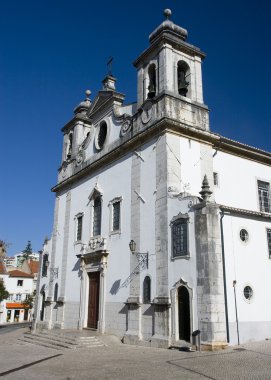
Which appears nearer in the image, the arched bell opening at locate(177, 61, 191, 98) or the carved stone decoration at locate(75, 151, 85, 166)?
→ the arched bell opening at locate(177, 61, 191, 98)

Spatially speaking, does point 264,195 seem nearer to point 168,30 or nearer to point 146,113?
point 146,113

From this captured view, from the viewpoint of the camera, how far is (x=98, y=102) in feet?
70.3

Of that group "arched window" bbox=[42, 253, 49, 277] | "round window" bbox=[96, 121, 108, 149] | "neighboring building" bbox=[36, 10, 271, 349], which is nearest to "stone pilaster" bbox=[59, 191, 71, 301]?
Result: "neighboring building" bbox=[36, 10, 271, 349]

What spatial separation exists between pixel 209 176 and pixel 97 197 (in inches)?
249

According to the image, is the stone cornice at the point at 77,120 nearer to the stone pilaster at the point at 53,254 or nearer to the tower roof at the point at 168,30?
the stone pilaster at the point at 53,254

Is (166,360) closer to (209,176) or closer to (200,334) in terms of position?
(200,334)

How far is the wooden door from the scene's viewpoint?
17375 millimetres

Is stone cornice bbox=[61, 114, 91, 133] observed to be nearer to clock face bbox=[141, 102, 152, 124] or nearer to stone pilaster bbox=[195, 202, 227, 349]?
clock face bbox=[141, 102, 152, 124]

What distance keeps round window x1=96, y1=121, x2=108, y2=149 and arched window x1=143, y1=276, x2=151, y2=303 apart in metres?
8.56

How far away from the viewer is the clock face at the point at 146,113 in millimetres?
16312

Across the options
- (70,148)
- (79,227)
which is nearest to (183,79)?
(79,227)

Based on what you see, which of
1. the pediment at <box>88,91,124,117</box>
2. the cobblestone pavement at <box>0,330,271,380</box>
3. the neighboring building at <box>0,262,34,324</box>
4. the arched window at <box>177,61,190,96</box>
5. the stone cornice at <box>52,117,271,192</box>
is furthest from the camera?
the neighboring building at <box>0,262,34,324</box>

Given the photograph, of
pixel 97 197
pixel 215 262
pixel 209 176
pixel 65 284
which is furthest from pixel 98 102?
pixel 215 262

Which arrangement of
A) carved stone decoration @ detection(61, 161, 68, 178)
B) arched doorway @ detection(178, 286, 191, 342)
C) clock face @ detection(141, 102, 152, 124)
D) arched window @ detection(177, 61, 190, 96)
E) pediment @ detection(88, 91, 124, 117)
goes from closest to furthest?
arched doorway @ detection(178, 286, 191, 342) < clock face @ detection(141, 102, 152, 124) < arched window @ detection(177, 61, 190, 96) < pediment @ detection(88, 91, 124, 117) < carved stone decoration @ detection(61, 161, 68, 178)
